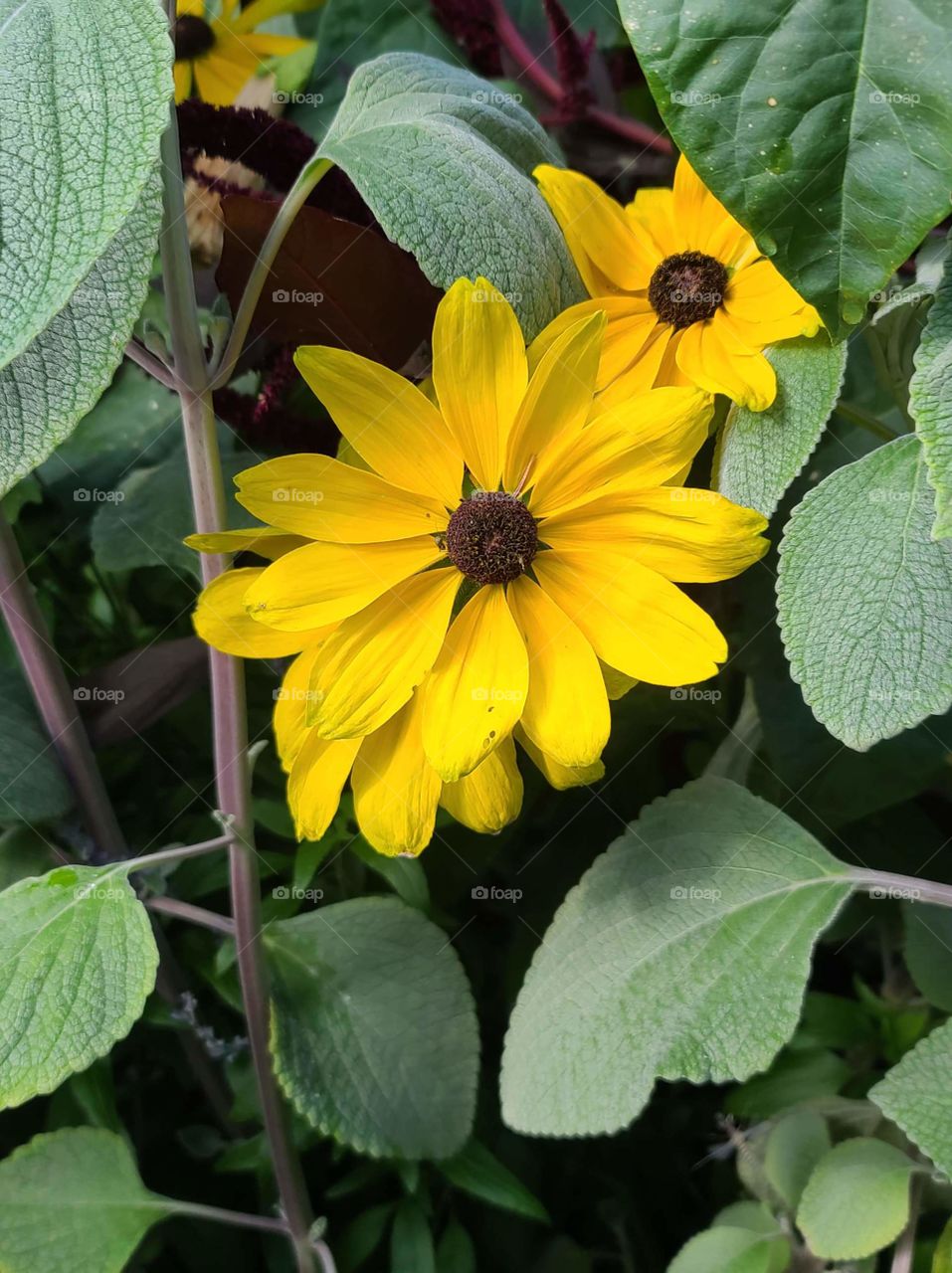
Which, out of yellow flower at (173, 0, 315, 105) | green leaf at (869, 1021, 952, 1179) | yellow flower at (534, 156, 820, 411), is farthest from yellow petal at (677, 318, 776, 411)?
yellow flower at (173, 0, 315, 105)

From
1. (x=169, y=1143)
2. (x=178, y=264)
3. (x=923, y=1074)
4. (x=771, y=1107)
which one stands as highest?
(x=178, y=264)

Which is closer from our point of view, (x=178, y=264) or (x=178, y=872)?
(x=178, y=264)

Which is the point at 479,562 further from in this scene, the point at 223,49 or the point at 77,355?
the point at 223,49

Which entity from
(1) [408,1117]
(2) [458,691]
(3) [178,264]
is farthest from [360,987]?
(3) [178,264]

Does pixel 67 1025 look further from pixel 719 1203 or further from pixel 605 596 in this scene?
pixel 719 1203

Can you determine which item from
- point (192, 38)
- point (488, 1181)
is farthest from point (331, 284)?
point (488, 1181)

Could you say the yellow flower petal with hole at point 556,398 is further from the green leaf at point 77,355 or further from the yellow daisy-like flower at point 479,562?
the green leaf at point 77,355

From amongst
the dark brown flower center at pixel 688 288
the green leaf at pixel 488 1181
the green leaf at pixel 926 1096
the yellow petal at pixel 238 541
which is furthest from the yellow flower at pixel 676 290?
the green leaf at pixel 488 1181
